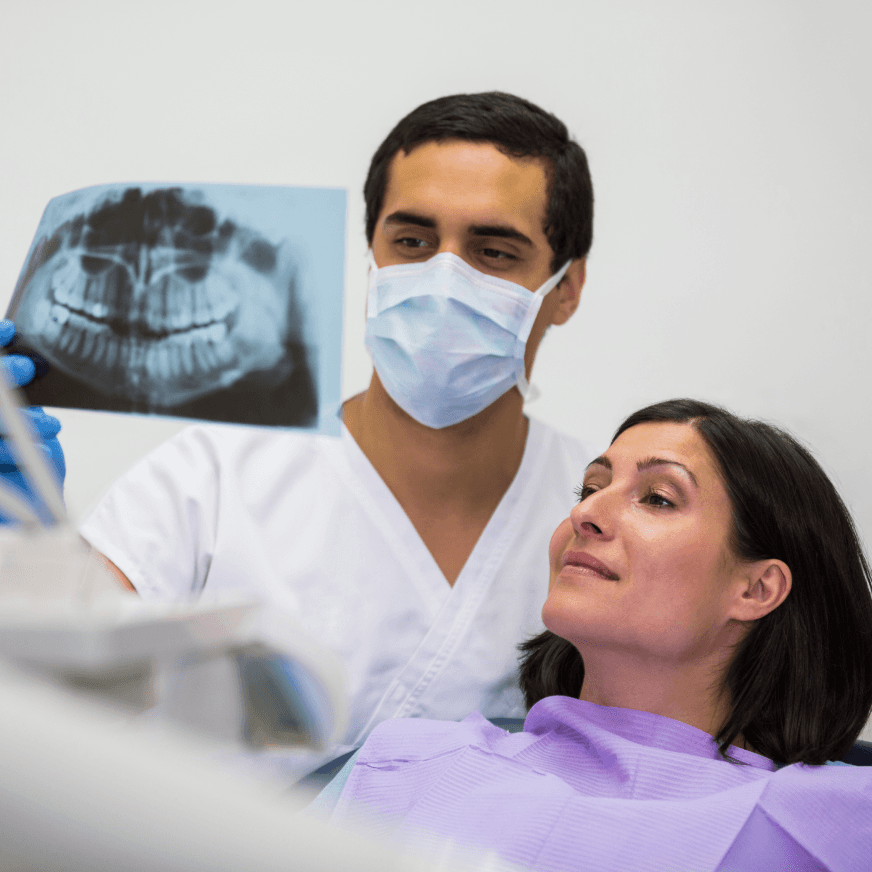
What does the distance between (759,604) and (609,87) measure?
133cm

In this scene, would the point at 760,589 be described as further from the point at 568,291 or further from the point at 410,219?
the point at 410,219

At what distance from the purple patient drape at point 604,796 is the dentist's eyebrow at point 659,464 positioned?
32 centimetres

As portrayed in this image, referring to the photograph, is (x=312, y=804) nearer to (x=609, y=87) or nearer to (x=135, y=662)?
(x=135, y=662)

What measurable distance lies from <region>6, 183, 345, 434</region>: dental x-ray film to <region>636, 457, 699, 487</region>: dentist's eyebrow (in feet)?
1.37

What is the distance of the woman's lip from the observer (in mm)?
1082

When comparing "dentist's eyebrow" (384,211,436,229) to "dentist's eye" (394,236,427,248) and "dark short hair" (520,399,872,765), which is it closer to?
"dentist's eye" (394,236,427,248)

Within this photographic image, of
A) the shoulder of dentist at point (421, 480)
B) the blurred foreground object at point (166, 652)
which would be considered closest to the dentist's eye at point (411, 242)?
the shoulder of dentist at point (421, 480)

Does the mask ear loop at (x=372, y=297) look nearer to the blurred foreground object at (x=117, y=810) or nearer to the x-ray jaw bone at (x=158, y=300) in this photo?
the x-ray jaw bone at (x=158, y=300)

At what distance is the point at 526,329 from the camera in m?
1.44

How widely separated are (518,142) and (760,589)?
85 cm

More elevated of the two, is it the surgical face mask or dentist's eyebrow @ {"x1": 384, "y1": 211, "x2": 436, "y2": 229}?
dentist's eyebrow @ {"x1": 384, "y1": 211, "x2": 436, "y2": 229}

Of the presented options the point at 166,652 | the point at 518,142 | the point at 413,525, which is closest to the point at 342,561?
the point at 413,525

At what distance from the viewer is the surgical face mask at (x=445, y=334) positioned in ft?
4.54

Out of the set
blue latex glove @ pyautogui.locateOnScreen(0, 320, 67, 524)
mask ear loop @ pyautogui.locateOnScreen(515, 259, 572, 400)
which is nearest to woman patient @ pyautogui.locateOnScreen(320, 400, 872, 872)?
mask ear loop @ pyautogui.locateOnScreen(515, 259, 572, 400)
